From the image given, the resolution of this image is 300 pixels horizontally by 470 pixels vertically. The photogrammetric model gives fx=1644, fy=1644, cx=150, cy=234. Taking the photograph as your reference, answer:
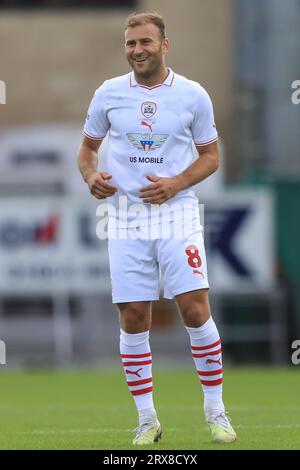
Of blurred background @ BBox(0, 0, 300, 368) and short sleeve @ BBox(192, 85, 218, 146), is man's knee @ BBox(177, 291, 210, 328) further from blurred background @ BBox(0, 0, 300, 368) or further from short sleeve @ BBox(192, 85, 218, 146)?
blurred background @ BBox(0, 0, 300, 368)

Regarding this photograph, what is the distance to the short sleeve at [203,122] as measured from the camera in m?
9.87

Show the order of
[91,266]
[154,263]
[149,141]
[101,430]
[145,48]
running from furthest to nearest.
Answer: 1. [91,266]
2. [101,430]
3. [154,263]
4. [149,141]
5. [145,48]

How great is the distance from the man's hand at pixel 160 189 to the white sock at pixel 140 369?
83 cm

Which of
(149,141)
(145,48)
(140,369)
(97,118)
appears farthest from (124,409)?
(145,48)

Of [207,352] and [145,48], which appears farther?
[207,352]

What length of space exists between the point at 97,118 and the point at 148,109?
0.36 metres

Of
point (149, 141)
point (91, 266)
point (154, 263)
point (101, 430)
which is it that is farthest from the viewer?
point (91, 266)

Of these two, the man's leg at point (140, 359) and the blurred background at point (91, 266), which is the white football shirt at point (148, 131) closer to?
the man's leg at point (140, 359)

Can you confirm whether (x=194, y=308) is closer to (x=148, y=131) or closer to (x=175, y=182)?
(x=175, y=182)

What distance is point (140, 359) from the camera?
10.0 metres

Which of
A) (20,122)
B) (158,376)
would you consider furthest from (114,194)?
(20,122)

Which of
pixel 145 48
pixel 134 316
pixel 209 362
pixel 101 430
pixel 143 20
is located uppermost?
pixel 143 20

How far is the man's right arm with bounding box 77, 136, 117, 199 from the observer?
9.80 meters

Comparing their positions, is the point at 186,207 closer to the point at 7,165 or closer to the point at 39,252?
the point at 39,252
